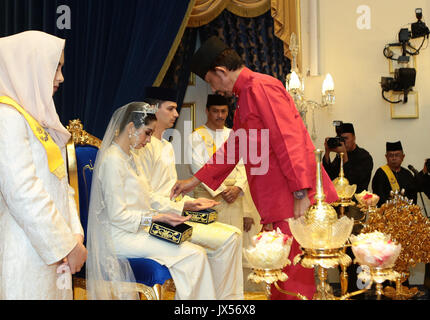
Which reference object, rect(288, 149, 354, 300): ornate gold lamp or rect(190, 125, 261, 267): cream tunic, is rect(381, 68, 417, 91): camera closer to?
rect(190, 125, 261, 267): cream tunic

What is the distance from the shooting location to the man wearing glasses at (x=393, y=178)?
Answer: 16.1ft

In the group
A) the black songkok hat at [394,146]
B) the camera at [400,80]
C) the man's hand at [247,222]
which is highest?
the camera at [400,80]

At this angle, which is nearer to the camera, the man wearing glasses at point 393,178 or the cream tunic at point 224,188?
the cream tunic at point 224,188

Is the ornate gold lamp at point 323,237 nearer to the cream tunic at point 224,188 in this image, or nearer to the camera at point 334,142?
the cream tunic at point 224,188

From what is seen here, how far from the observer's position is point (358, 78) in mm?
5543

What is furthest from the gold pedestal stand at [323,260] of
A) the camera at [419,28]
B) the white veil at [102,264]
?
the camera at [419,28]

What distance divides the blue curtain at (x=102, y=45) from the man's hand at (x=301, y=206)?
219 cm

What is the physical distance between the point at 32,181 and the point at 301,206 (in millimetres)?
1266

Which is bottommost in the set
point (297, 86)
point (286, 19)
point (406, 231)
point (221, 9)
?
point (406, 231)

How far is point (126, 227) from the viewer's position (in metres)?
2.80

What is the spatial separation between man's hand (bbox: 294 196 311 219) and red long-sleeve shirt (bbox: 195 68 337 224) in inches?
1.8

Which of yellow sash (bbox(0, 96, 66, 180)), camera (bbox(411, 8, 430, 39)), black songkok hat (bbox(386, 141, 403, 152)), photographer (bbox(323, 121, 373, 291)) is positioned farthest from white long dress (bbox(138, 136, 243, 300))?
camera (bbox(411, 8, 430, 39))

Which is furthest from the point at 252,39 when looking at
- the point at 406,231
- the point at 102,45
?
the point at 406,231

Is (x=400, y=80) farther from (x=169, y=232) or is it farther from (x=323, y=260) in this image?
(x=323, y=260)
